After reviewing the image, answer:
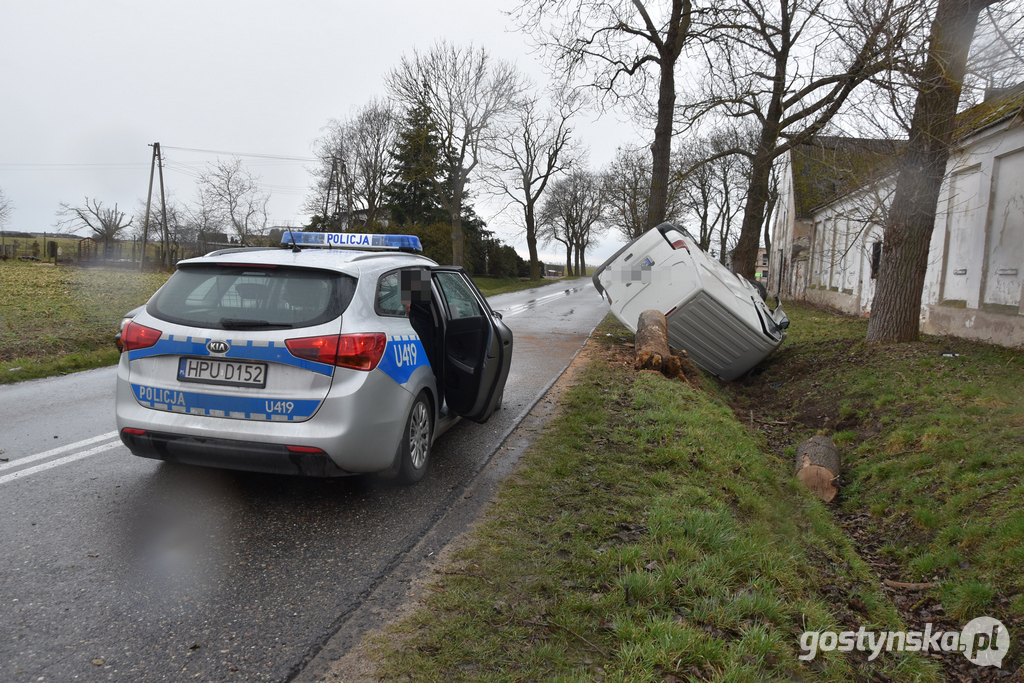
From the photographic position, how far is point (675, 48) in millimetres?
16375

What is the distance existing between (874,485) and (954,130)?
6158 millimetres

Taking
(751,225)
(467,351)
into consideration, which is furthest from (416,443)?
(751,225)

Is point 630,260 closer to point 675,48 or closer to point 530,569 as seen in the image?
point 675,48

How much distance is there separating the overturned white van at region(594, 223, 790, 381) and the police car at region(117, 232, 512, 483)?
7.26 m

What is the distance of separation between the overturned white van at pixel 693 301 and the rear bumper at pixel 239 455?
8.06 metres

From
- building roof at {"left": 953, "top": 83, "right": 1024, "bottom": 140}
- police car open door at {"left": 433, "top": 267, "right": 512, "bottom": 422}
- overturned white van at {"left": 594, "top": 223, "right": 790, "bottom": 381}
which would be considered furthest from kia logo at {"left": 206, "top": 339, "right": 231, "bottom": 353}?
building roof at {"left": 953, "top": 83, "right": 1024, "bottom": 140}

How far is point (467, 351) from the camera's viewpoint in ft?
17.4

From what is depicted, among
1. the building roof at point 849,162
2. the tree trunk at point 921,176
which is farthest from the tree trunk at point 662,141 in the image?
the tree trunk at point 921,176

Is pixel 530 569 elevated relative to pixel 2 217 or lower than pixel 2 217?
lower

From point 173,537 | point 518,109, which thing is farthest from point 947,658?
point 518,109

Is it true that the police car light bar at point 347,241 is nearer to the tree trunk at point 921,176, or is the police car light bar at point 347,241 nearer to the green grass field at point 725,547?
the green grass field at point 725,547

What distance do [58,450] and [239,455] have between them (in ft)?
A: 7.63

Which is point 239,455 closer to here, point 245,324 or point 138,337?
point 245,324

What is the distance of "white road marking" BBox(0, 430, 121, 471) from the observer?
15.2 ft
